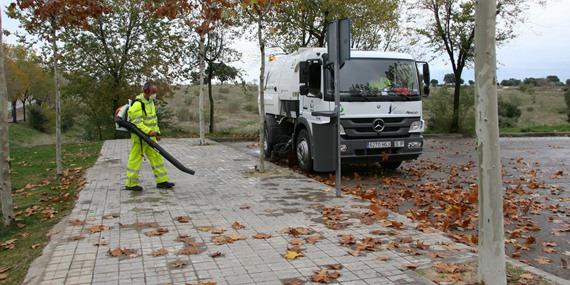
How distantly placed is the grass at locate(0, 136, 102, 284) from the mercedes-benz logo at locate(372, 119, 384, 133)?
19.1 ft

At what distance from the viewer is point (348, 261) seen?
16.6 feet

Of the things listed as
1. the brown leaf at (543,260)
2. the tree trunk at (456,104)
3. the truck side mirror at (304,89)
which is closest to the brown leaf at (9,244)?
the brown leaf at (543,260)

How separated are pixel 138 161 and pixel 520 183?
7.28 metres

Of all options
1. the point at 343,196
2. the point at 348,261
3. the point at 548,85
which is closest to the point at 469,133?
the point at 343,196

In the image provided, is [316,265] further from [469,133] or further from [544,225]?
[469,133]

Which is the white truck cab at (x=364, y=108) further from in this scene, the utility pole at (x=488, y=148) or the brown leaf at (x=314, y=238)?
the utility pole at (x=488, y=148)

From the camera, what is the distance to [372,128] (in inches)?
425

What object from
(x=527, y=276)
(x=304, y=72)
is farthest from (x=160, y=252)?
(x=304, y=72)

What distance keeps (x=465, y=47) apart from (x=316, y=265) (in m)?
21.1

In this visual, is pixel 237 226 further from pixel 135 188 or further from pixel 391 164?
pixel 391 164

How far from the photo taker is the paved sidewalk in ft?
15.5

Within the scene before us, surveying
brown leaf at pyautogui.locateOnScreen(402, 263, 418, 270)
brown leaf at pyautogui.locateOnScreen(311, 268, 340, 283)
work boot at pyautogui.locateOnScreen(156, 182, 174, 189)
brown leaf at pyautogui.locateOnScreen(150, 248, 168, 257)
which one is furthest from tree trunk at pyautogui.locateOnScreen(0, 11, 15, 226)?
brown leaf at pyautogui.locateOnScreen(402, 263, 418, 270)

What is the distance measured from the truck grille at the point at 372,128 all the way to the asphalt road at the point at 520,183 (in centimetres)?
95

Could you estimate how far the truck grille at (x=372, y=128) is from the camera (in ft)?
35.0
